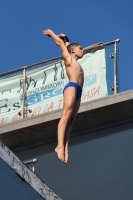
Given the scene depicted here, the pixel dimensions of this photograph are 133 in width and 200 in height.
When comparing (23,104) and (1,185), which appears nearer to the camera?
(1,185)

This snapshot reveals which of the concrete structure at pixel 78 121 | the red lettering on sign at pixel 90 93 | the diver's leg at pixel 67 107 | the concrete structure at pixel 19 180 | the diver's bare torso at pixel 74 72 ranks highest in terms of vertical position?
the red lettering on sign at pixel 90 93

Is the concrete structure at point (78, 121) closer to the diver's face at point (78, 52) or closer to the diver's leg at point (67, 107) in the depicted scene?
the diver's face at point (78, 52)

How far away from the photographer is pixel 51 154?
14.8m

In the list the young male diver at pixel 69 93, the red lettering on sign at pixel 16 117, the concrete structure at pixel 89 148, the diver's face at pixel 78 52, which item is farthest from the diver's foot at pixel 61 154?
the red lettering on sign at pixel 16 117

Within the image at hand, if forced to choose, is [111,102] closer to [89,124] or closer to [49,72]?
[89,124]

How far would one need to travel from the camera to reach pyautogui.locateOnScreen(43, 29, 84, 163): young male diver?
1027 cm

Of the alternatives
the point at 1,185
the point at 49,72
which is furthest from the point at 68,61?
the point at 49,72

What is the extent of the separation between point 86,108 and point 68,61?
375 centimetres

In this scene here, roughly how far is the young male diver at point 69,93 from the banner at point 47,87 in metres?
4.02

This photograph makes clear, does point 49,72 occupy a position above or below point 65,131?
above

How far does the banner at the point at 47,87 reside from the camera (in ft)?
49.3

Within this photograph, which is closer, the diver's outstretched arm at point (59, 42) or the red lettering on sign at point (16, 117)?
the diver's outstretched arm at point (59, 42)

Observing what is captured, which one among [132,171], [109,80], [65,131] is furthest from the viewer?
[109,80]

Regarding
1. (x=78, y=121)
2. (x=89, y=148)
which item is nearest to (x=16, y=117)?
(x=78, y=121)
